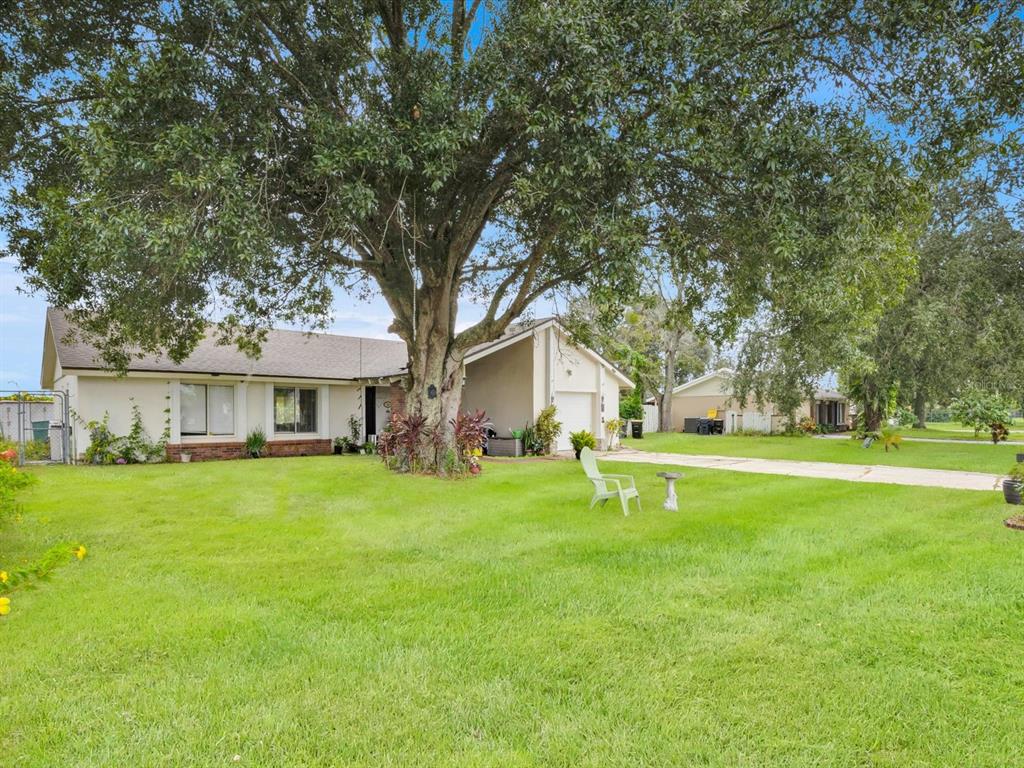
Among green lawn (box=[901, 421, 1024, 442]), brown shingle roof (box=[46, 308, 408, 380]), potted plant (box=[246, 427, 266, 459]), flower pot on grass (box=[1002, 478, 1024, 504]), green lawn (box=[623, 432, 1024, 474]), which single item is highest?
brown shingle roof (box=[46, 308, 408, 380])

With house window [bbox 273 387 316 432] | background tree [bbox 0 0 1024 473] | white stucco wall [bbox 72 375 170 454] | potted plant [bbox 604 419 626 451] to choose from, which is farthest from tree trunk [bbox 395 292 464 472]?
potted plant [bbox 604 419 626 451]

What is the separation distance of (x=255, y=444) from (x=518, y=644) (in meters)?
16.0

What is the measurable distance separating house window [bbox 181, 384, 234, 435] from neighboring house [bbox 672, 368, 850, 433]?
2422 cm

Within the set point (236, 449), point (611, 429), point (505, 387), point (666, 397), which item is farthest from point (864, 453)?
point (236, 449)

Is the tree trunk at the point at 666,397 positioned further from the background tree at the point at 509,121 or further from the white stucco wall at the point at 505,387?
the background tree at the point at 509,121

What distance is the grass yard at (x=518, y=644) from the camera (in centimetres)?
289

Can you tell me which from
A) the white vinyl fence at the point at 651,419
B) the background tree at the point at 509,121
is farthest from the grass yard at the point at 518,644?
the white vinyl fence at the point at 651,419

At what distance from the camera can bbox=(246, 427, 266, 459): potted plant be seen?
17.9m

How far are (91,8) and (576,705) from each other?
11.1 m

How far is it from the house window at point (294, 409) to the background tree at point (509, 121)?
8871mm

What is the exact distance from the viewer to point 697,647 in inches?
156

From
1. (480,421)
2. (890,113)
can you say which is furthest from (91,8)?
(890,113)

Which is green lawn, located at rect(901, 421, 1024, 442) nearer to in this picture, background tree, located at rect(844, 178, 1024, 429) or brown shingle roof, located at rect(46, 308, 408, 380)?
background tree, located at rect(844, 178, 1024, 429)

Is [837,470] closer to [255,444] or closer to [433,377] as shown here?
[433,377]
